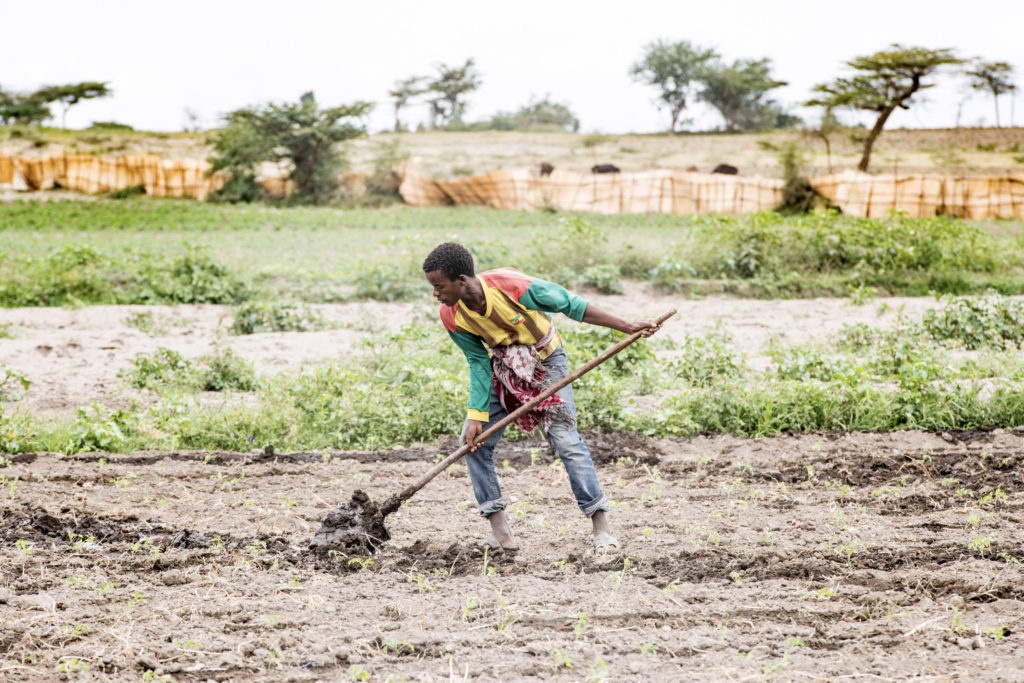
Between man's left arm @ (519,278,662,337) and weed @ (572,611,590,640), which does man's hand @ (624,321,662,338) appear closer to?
man's left arm @ (519,278,662,337)

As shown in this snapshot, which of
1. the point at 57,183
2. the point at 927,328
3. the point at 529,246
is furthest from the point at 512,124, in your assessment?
the point at 927,328

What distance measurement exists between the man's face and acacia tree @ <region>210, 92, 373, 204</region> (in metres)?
27.9

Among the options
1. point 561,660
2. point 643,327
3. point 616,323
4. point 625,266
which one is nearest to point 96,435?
point 616,323

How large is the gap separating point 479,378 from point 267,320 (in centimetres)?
679

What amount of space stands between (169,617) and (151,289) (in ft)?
31.1

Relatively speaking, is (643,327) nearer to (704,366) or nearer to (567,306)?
(567,306)

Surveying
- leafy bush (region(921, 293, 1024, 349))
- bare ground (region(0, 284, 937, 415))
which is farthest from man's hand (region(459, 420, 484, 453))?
leafy bush (region(921, 293, 1024, 349))

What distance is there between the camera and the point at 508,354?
4.07m

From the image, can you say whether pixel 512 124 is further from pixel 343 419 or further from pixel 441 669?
pixel 441 669

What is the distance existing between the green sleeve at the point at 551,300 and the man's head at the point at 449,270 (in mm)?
259

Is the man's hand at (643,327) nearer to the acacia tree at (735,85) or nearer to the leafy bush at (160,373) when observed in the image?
the leafy bush at (160,373)

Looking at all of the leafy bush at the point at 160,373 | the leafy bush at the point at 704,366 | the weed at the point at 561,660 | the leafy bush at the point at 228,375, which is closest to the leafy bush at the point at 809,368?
the leafy bush at the point at 704,366

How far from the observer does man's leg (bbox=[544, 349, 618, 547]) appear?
4.10 m

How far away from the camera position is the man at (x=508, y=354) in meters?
3.85
